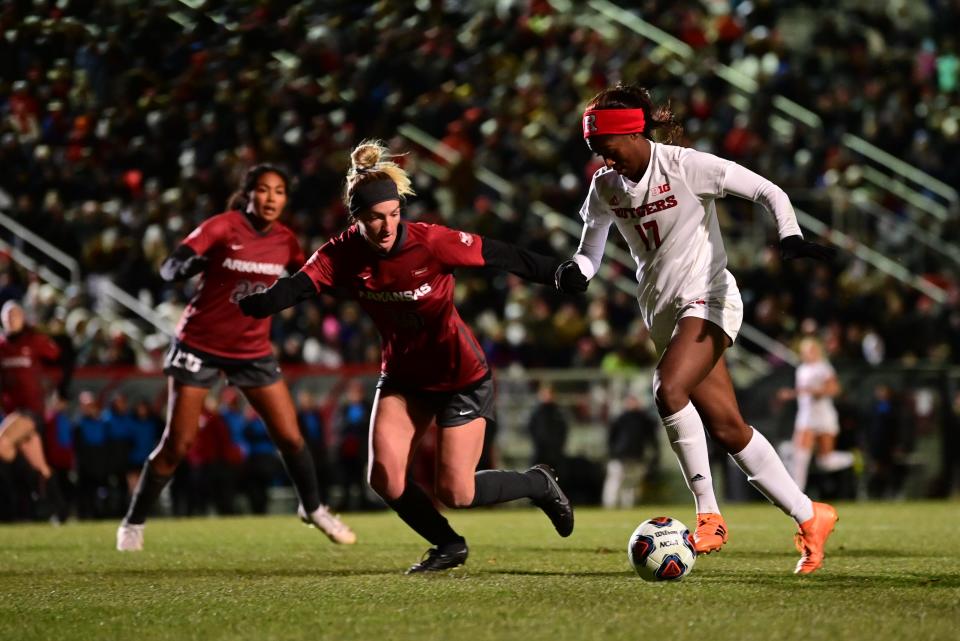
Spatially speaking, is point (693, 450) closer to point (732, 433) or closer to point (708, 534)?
point (732, 433)

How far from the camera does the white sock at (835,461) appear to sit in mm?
17734

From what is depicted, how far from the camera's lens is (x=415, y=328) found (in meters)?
6.89

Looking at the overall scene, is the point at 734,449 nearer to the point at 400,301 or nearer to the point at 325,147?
the point at 400,301

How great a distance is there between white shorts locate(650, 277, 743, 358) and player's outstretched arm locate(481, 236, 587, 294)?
0.54 meters

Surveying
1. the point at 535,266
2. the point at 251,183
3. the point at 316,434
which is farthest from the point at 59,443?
the point at 535,266

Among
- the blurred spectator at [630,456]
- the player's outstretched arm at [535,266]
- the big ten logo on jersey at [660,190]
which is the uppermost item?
the big ten logo on jersey at [660,190]

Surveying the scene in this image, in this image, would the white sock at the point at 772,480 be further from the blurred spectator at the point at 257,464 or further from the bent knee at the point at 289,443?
the blurred spectator at the point at 257,464

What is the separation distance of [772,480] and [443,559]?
166cm

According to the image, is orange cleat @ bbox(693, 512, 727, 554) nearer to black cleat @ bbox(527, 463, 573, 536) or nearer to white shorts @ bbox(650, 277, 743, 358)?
white shorts @ bbox(650, 277, 743, 358)

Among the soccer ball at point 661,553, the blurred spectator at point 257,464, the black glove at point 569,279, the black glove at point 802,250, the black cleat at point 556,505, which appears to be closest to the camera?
the black glove at point 802,250

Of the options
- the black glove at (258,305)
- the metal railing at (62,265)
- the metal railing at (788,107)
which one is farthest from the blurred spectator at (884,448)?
the black glove at (258,305)

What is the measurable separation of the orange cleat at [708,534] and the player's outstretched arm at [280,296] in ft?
→ 6.86

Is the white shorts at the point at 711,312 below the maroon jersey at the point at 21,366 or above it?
above

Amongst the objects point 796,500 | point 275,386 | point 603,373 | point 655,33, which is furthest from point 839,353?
point 796,500
